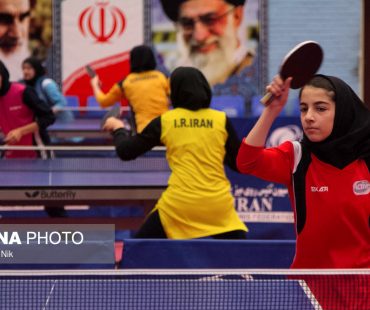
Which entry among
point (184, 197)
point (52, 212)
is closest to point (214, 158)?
point (184, 197)

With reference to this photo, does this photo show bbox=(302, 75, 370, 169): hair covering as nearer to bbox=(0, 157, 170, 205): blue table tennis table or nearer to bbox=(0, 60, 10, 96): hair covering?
bbox=(0, 157, 170, 205): blue table tennis table

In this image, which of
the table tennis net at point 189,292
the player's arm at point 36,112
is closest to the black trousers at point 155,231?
the table tennis net at point 189,292

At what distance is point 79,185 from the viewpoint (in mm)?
5719

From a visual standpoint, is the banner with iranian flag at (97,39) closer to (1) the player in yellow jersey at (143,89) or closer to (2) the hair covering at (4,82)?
(1) the player in yellow jersey at (143,89)

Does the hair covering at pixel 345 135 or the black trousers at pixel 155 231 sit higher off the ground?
the hair covering at pixel 345 135

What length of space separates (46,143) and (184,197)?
124 inches

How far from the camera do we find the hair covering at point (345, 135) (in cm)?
264

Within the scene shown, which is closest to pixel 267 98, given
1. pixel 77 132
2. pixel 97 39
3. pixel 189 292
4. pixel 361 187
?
pixel 361 187

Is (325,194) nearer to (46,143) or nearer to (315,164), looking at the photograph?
(315,164)

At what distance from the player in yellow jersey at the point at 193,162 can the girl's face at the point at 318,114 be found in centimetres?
191

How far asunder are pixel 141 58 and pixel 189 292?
5164 millimetres

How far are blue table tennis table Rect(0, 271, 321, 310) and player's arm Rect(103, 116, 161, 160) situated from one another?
172 centimetres

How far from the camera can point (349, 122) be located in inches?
105

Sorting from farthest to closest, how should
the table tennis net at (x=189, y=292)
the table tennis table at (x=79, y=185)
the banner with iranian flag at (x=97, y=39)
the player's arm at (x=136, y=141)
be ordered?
1. the banner with iranian flag at (x=97, y=39)
2. the table tennis table at (x=79, y=185)
3. the player's arm at (x=136, y=141)
4. the table tennis net at (x=189, y=292)
